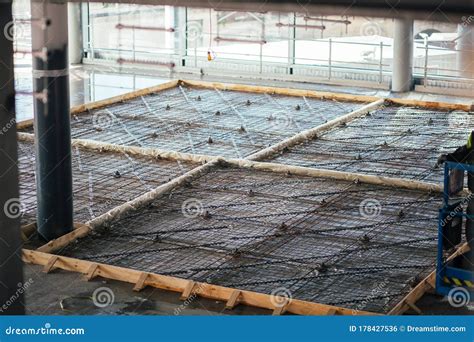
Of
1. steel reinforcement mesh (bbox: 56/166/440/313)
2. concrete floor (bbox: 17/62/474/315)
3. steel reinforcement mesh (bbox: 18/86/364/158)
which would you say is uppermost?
steel reinforcement mesh (bbox: 18/86/364/158)

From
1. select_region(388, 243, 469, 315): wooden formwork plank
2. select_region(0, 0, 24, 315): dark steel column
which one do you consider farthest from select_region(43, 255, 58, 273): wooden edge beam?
select_region(388, 243, 469, 315): wooden formwork plank

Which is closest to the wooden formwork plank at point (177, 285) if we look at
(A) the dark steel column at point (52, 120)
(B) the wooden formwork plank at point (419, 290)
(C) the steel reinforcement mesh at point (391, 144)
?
(B) the wooden formwork plank at point (419, 290)

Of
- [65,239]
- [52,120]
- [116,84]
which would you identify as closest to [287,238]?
[65,239]

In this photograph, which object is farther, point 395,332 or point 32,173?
point 32,173

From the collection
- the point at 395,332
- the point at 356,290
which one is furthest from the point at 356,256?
the point at 395,332

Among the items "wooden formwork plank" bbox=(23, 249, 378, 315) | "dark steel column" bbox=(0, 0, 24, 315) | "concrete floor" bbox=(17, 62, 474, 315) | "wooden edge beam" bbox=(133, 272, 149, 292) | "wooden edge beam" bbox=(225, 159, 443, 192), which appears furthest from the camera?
"wooden edge beam" bbox=(225, 159, 443, 192)

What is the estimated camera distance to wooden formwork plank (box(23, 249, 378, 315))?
7.62 meters

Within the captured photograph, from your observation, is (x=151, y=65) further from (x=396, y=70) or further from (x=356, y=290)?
(x=356, y=290)

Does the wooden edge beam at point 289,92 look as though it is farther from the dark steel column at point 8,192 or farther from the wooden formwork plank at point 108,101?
the dark steel column at point 8,192

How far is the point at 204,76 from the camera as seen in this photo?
63.0ft

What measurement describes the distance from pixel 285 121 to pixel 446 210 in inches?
239

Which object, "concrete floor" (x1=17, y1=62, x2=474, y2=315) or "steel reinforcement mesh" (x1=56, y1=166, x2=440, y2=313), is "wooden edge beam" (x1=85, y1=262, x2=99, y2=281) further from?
"steel reinforcement mesh" (x1=56, y1=166, x2=440, y2=313)

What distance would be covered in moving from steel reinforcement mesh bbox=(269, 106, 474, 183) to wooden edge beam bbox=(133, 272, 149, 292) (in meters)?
3.81

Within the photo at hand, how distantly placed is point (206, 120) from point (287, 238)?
16.1 ft
